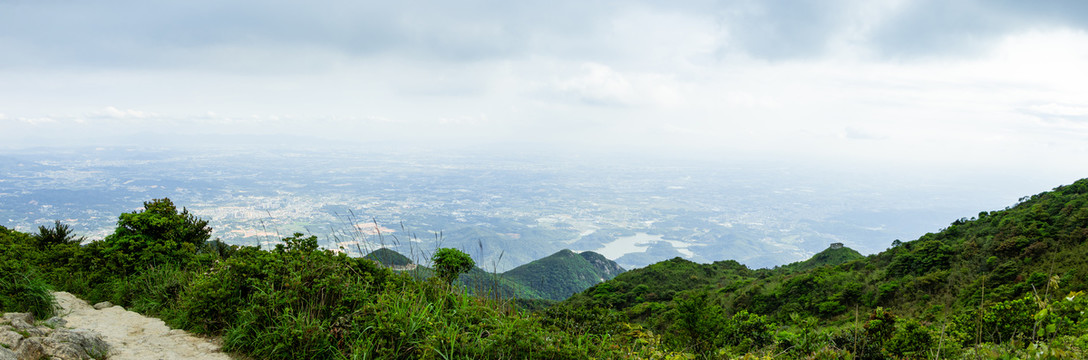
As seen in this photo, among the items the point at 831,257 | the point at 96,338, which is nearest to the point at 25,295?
the point at 96,338

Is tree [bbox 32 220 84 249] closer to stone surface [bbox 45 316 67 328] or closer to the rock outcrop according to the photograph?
stone surface [bbox 45 316 67 328]

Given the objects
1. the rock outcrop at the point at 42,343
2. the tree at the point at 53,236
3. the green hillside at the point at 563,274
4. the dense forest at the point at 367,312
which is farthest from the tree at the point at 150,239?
the green hillside at the point at 563,274

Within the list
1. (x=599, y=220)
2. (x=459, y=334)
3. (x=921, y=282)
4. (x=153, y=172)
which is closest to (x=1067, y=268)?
(x=921, y=282)

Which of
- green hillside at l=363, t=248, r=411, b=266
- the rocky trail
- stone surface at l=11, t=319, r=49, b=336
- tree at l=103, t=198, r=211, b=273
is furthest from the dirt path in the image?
green hillside at l=363, t=248, r=411, b=266

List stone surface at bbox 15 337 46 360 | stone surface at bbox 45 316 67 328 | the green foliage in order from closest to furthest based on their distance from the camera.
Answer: stone surface at bbox 15 337 46 360 < stone surface at bbox 45 316 67 328 < the green foliage

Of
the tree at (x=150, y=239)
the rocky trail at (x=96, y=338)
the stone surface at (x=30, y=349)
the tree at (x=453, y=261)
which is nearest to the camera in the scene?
the stone surface at (x=30, y=349)

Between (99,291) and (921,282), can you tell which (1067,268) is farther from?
(99,291)

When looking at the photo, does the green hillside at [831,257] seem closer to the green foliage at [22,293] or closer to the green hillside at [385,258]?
the green hillside at [385,258]

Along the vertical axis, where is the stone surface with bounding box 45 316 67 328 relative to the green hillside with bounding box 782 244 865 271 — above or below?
above

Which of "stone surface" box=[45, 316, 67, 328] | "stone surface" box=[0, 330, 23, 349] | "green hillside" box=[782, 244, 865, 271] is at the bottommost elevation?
"green hillside" box=[782, 244, 865, 271]
